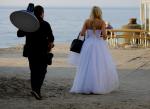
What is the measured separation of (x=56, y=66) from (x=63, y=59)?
2635 millimetres

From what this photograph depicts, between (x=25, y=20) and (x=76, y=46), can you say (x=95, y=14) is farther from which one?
(x=25, y=20)

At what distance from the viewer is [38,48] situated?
10820mm

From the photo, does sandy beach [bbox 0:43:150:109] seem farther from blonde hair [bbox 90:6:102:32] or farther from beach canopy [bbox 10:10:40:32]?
blonde hair [bbox 90:6:102:32]

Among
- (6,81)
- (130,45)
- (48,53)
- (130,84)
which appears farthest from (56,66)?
(130,45)

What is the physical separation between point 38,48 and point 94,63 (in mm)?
1559

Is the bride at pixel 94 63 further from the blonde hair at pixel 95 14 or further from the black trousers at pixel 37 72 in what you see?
the black trousers at pixel 37 72

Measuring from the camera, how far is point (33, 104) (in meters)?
10.0

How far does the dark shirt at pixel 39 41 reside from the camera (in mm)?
10742

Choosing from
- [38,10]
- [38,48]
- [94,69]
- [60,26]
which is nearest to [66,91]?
[94,69]

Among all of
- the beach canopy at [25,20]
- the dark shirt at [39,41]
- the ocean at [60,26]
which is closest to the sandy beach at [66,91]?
the dark shirt at [39,41]

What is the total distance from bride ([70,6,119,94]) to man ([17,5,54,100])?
3.93ft

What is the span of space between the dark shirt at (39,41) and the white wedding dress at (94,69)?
1358 millimetres

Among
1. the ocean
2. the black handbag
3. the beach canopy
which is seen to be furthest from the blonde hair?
the ocean

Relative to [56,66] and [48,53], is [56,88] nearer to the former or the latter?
[48,53]
